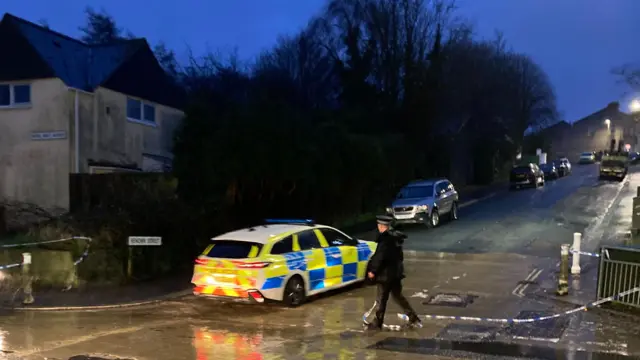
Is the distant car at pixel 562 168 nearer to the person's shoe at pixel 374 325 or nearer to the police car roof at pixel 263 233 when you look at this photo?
the police car roof at pixel 263 233

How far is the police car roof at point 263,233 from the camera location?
1086 cm

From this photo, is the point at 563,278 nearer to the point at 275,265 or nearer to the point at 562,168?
the point at 275,265

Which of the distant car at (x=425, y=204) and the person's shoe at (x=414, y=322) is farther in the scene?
the distant car at (x=425, y=204)

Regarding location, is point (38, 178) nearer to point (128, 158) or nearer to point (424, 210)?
point (128, 158)

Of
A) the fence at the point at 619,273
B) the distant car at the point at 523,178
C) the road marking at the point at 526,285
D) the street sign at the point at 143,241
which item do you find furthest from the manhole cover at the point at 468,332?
the distant car at the point at 523,178

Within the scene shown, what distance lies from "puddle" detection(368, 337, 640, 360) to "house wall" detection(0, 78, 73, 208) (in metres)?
16.3

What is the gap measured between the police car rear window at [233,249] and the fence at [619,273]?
19.1 feet

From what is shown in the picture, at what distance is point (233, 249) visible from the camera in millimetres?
10789

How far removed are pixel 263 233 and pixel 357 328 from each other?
2.85m

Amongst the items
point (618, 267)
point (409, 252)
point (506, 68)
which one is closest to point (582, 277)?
point (618, 267)

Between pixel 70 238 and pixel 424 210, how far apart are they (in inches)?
499

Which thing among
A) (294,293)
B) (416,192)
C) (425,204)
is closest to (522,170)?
(416,192)

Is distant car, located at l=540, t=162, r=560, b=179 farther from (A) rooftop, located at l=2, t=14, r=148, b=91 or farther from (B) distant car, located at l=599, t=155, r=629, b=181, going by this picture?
(A) rooftop, located at l=2, t=14, r=148, b=91

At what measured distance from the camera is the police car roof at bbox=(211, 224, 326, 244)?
428 inches
